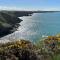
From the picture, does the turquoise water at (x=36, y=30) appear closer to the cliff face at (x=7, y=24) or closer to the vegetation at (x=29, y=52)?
the vegetation at (x=29, y=52)

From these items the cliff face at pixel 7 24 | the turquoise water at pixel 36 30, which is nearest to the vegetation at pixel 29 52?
the turquoise water at pixel 36 30

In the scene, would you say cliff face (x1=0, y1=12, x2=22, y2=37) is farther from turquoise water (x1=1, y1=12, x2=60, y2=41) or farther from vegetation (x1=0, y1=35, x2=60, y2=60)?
vegetation (x1=0, y1=35, x2=60, y2=60)

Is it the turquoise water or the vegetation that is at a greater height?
the vegetation

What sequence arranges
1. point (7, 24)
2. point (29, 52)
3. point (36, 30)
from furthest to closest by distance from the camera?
point (7, 24) < point (36, 30) < point (29, 52)

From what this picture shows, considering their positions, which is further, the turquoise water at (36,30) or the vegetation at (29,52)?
the turquoise water at (36,30)

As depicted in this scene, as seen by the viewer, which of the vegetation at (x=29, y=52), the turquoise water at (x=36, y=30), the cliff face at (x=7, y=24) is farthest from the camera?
the cliff face at (x=7, y=24)

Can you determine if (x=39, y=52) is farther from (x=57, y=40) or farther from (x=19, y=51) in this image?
(x=57, y=40)

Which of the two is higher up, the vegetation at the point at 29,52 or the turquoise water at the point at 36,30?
the vegetation at the point at 29,52

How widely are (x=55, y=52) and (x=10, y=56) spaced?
1142 millimetres

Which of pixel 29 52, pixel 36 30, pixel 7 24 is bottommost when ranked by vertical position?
pixel 7 24

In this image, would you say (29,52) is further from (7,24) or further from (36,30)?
(7,24)

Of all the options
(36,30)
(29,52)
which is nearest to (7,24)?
(36,30)

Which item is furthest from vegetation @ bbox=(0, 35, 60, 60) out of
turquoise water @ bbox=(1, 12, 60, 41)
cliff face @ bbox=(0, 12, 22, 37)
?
cliff face @ bbox=(0, 12, 22, 37)

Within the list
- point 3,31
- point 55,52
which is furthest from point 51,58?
point 3,31
